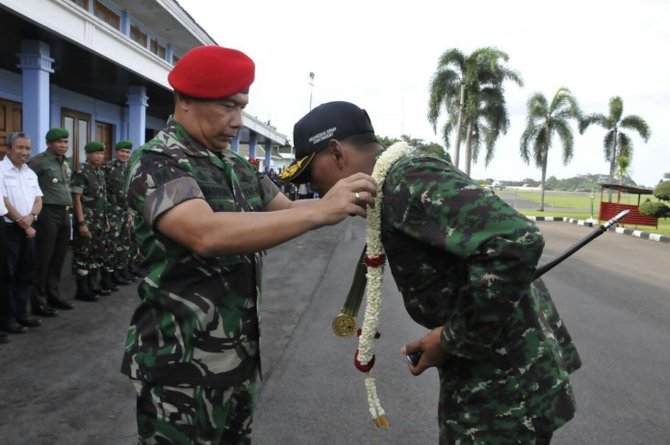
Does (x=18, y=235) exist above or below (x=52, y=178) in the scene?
below

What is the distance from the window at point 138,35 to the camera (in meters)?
15.5

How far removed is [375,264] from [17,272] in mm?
4804

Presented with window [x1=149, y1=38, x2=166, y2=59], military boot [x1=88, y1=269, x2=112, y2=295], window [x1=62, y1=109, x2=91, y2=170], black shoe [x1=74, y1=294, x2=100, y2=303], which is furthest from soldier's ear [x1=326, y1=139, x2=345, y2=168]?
window [x1=149, y1=38, x2=166, y2=59]

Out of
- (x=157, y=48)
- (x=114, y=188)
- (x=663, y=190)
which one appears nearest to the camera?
(x=114, y=188)

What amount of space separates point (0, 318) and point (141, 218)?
4.30 m

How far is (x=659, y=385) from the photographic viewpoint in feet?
13.2

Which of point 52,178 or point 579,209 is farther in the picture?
point 579,209

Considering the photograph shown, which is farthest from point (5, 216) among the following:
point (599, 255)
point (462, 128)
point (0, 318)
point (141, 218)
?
point (462, 128)

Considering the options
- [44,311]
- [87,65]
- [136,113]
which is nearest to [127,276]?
[44,311]

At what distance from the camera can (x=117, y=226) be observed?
7352 mm

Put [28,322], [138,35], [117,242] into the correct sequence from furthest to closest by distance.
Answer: [138,35] < [117,242] < [28,322]

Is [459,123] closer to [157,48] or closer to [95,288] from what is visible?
[157,48]

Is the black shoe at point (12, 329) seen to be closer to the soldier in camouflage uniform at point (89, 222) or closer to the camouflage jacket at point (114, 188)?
the soldier in camouflage uniform at point (89, 222)

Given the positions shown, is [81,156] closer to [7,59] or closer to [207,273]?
[7,59]
